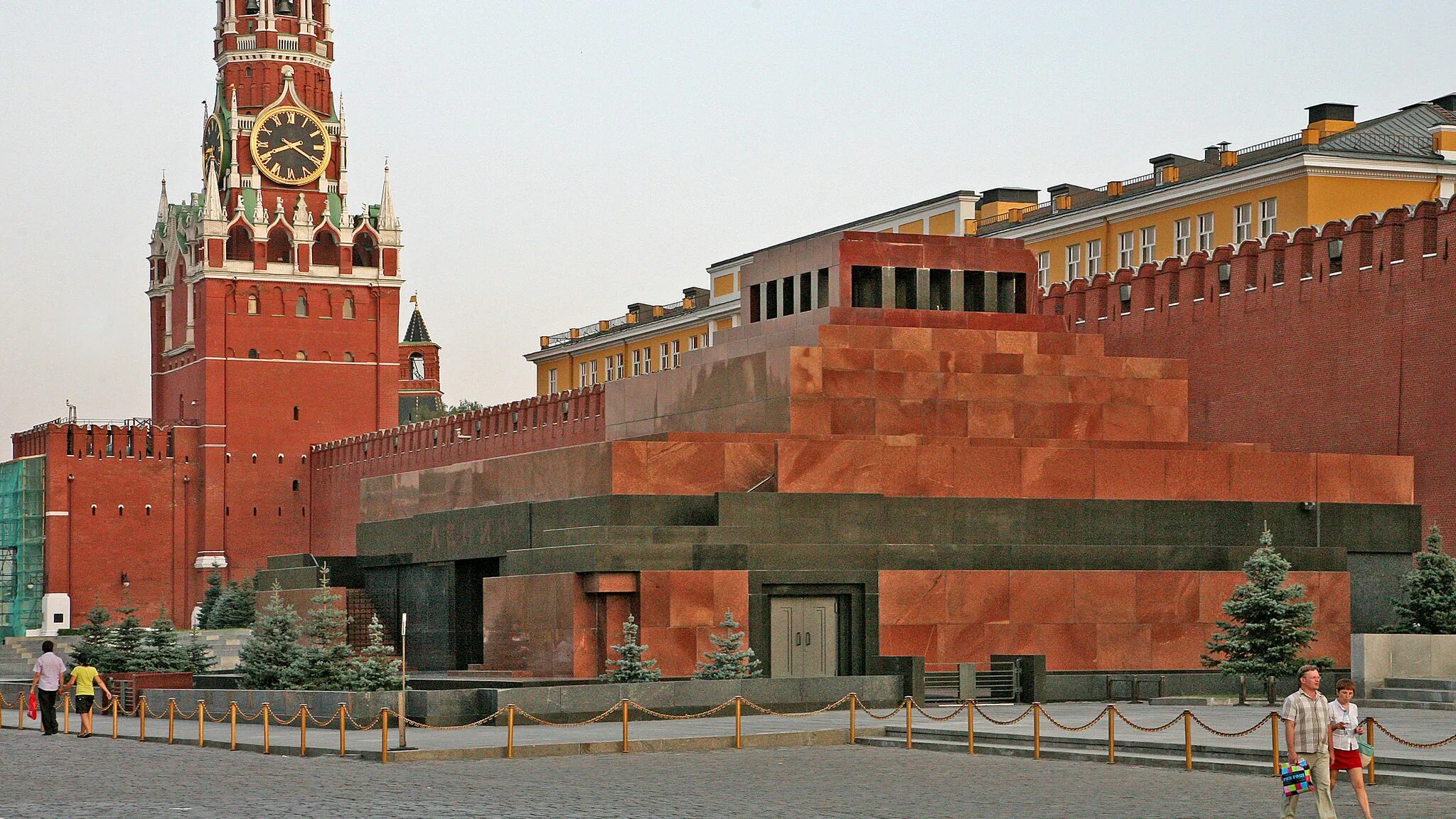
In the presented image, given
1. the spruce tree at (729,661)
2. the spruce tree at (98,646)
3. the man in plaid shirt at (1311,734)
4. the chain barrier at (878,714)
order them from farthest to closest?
the spruce tree at (98,646)
the spruce tree at (729,661)
the chain barrier at (878,714)
the man in plaid shirt at (1311,734)

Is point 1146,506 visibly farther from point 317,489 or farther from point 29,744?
point 317,489

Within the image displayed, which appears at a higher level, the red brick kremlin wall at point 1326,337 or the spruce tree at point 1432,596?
the red brick kremlin wall at point 1326,337

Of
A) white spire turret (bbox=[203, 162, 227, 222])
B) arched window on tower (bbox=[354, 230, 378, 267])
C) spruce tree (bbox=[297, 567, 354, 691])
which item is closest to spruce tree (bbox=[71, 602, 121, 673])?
spruce tree (bbox=[297, 567, 354, 691])

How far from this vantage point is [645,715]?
25391 millimetres

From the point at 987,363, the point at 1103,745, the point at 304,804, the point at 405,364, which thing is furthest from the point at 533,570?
the point at 405,364

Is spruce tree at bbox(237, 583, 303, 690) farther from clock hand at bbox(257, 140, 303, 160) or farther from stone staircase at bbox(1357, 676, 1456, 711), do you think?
clock hand at bbox(257, 140, 303, 160)

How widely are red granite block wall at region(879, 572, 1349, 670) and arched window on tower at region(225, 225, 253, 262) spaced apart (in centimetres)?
5070

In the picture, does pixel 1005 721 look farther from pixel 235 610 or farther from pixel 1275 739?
pixel 235 610

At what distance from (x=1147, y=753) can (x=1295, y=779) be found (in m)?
5.59

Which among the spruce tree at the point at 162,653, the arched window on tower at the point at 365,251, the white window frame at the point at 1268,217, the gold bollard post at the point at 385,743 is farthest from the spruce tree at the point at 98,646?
the arched window on tower at the point at 365,251

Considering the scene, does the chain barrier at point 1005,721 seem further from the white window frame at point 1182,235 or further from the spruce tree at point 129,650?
the white window frame at point 1182,235

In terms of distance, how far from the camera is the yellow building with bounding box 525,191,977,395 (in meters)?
57.5

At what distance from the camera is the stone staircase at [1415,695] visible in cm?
2597

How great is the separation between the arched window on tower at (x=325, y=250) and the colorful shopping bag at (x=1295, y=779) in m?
64.4
